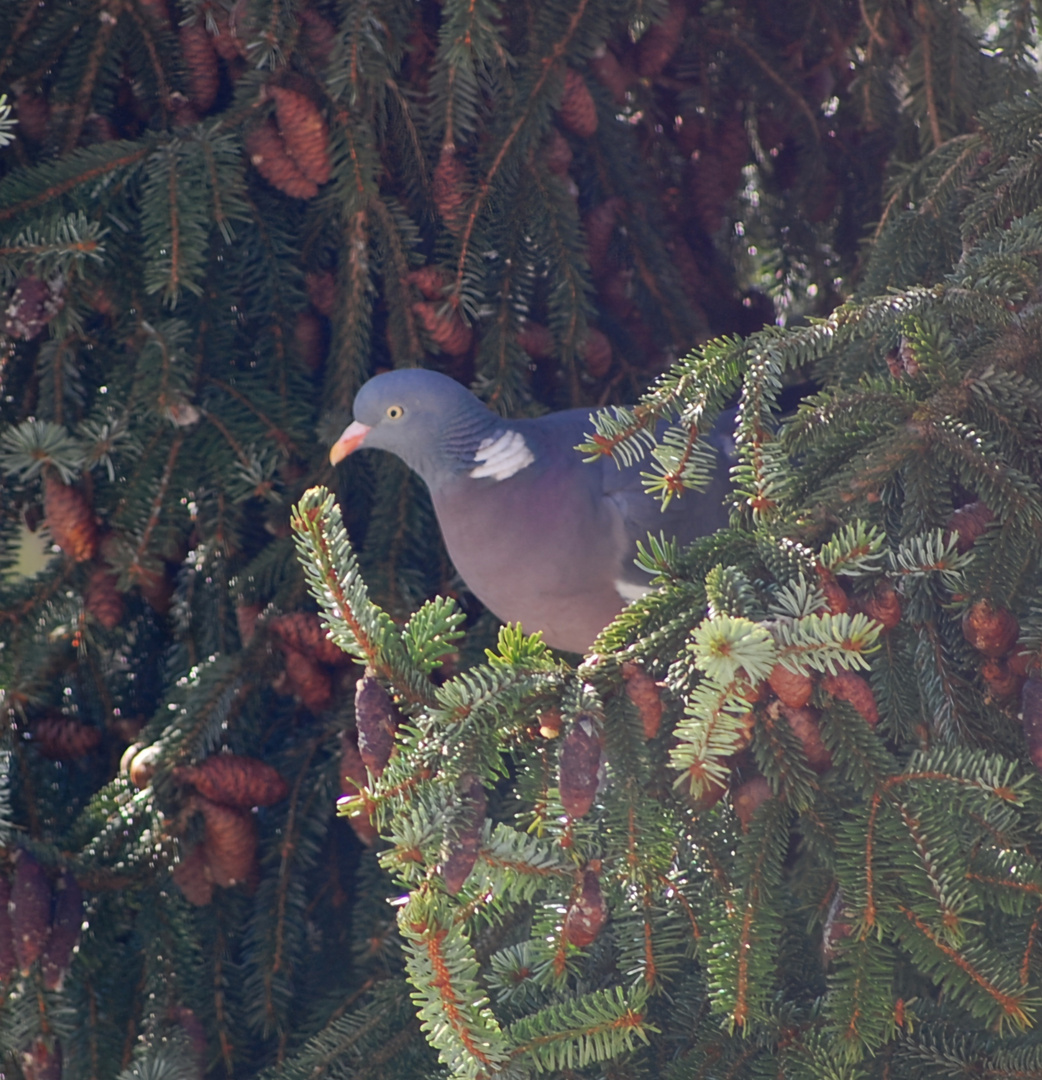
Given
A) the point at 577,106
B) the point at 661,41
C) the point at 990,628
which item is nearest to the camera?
the point at 990,628

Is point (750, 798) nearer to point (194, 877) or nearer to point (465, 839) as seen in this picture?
point (465, 839)

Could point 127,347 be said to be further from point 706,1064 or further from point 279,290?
point 706,1064

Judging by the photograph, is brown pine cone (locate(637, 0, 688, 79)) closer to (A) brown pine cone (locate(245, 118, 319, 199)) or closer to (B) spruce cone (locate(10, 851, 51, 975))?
(A) brown pine cone (locate(245, 118, 319, 199))

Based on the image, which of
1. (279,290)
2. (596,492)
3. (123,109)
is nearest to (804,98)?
(596,492)

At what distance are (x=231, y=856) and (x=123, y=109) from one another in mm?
1199

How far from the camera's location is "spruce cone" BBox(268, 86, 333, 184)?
1.75 m

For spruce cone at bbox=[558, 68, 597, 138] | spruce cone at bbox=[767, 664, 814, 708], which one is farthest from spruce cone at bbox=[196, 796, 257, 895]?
spruce cone at bbox=[558, 68, 597, 138]

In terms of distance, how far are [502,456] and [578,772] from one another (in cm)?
100

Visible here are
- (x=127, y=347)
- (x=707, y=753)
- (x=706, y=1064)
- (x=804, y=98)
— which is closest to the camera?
(x=707, y=753)

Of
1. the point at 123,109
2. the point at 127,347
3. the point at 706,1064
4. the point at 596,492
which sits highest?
the point at 123,109

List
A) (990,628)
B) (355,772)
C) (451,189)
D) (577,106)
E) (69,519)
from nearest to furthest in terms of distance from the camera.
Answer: (990,628) < (355,772) < (69,519) < (451,189) < (577,106)

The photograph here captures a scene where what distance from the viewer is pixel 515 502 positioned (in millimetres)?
1894

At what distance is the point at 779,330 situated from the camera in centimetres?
125

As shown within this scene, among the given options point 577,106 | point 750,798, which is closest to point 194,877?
point 750,798
